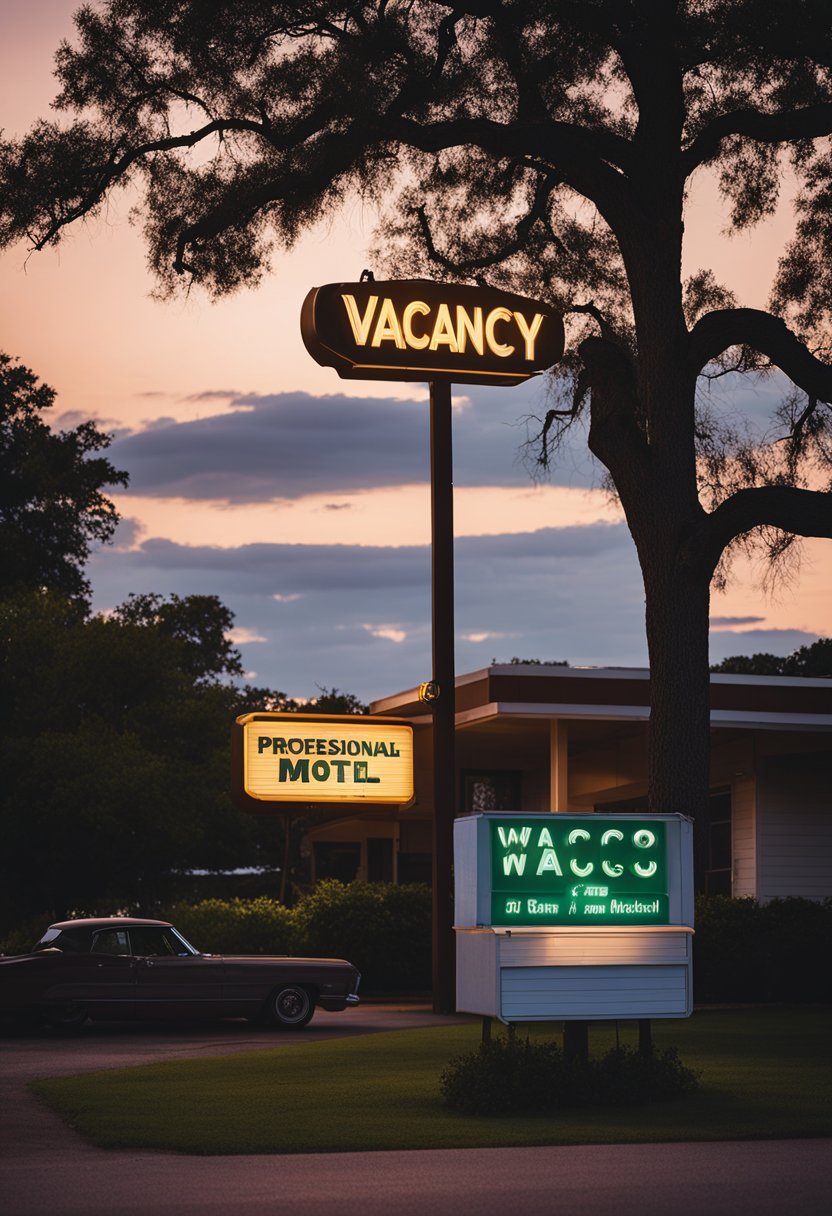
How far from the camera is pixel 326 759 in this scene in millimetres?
24078

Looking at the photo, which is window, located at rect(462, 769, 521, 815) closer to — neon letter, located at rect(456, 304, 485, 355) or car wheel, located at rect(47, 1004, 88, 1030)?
neon letter, located at rect(456, 304, 485, 355)

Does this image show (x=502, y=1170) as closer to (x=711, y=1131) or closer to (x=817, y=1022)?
(x=711, y=1131)

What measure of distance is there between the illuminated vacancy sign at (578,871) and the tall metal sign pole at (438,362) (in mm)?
7601

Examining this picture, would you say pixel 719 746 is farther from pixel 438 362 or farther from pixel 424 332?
pixel 424 332

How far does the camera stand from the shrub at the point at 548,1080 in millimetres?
11766

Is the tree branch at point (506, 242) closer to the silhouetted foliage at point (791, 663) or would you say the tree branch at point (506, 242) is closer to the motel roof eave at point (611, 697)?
the motel roof eave at point (611, 697)

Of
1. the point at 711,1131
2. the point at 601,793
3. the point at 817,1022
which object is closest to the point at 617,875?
the point at 711,1131

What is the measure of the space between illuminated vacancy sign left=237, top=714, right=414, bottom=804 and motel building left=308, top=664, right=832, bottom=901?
372 millimetres

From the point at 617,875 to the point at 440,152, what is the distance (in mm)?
14561

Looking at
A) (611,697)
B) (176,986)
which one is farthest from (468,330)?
(176,986)

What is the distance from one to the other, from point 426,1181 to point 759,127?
17271mm

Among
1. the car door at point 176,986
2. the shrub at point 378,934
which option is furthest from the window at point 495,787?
the car door at point 176,986

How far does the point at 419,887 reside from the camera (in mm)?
26641

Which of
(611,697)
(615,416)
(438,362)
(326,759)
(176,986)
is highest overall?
(438,362)
